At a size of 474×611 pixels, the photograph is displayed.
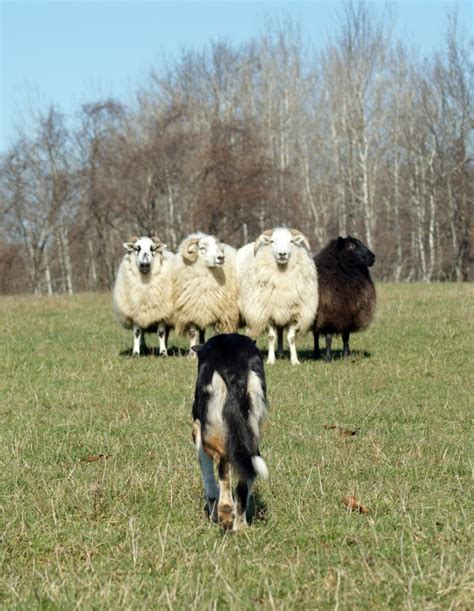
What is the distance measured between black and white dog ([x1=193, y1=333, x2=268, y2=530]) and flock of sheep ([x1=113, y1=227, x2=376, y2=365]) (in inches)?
305

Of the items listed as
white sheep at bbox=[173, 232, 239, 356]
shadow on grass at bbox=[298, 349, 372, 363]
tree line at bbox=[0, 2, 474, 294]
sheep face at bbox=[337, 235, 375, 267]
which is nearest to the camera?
shadow on grass at bbox=[298, 349, 372, 363]

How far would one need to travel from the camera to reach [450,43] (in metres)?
44.3

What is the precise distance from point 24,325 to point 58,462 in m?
11.1

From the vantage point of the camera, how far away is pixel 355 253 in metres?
14.2

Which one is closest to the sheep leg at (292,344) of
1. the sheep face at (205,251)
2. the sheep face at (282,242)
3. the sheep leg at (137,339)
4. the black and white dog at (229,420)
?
the sheep face at (282,242)

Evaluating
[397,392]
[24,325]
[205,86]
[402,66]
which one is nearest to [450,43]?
[402,66]

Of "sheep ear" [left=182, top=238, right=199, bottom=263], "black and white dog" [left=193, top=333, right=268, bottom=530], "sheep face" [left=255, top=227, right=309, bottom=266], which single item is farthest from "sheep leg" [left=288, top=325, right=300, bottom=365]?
"black and white dog" [left=193, top=333, right=268, bottom=530]

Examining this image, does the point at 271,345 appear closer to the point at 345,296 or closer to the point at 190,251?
the point at 345,296

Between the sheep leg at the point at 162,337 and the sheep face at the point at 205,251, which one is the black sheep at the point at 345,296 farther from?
the sheep leg at the point at 162,337

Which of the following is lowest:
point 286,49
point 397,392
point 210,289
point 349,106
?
point 397,392

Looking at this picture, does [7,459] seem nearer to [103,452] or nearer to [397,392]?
→ [103,452]

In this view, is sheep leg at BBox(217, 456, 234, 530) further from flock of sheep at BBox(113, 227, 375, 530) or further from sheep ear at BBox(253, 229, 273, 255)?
sheep ear at BBox(253, 229, 273, 255)

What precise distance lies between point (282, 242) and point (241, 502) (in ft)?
28.5

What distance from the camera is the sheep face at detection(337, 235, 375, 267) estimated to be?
14.1 meters
